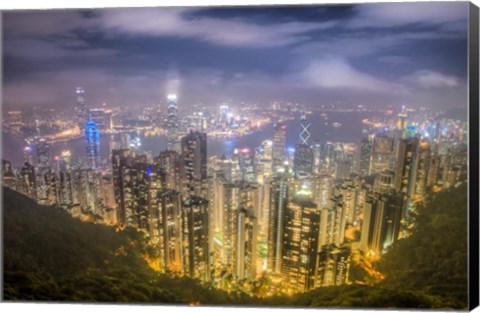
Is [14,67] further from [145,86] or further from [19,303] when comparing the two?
[19,303]

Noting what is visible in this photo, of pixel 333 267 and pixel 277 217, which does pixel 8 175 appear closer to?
pixel 277 217

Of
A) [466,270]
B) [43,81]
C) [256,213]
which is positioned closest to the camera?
[466,270]

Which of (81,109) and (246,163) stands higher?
(81,109)

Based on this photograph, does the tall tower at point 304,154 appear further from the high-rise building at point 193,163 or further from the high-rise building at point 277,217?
the high-rise building at point 193,163

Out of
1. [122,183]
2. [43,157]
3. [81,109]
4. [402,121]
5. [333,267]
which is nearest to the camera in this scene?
[402,121]

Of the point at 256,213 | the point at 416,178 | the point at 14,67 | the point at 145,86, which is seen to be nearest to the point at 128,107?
the point at 145,86

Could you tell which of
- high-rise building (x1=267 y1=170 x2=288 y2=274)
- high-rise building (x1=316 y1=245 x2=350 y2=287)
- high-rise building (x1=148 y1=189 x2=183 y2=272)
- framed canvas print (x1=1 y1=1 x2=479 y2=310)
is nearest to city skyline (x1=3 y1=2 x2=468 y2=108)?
framed canvas print (x1=1 y1=1 x2=479 y2=310)

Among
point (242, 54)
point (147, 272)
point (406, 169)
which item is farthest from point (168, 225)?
point (406, 169)
